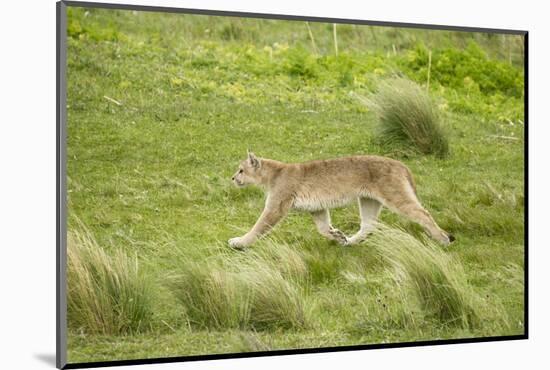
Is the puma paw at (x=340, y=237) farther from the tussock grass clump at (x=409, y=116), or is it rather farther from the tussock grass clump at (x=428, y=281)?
the tussock grass clump at (x=409, y=116)

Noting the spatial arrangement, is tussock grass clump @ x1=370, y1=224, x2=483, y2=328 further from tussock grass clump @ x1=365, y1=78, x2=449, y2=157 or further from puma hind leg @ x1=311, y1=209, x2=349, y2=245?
tussock grass clump @ x1=365, y1=78, x2=449, y2=157

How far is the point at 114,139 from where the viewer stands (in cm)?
1085

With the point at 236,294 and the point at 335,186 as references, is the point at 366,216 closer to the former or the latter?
the point at 335,186

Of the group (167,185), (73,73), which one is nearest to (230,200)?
(167,185)

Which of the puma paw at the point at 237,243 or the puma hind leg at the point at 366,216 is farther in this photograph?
the puma hind leg at the point at 366,216

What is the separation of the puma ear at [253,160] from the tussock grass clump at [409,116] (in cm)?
149

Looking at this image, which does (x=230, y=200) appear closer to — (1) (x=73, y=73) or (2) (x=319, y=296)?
(2) (x=319, y=296)

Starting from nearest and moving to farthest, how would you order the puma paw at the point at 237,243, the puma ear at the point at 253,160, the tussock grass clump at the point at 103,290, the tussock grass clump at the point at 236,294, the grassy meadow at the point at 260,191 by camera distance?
the tussock grass clump at the point at 103,290 < the grassy meadow at the point at 260,191 < the tussock grass clump at the point at 236,294 < the puma paw at the point at 237,243 < the puma ear at the point at 253,160

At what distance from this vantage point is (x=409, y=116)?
1218 centimetres

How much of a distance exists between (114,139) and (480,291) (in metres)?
4.19

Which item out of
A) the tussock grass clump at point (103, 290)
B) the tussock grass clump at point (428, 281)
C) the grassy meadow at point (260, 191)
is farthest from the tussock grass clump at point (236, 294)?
the tussock grass clump at point (428, 281)

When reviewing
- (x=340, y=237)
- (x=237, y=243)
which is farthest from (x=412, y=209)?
(x=237, y=243)

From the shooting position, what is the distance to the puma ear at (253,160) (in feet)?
37.8

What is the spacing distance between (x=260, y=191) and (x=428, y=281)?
80.6 inches
